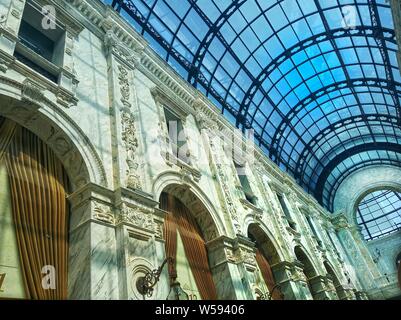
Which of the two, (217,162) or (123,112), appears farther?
(217,162)

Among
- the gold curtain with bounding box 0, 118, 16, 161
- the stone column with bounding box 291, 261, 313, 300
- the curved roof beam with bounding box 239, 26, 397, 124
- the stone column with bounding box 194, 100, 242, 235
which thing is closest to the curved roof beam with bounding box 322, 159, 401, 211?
the curved roof beam with bounding box 239, 26, 397, 124

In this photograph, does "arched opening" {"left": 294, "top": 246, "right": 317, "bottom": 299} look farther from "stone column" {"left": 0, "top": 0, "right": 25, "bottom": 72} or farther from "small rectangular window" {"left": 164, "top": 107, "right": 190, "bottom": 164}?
"stone column" {"left": 0, "top": 0, "right": 25, "bottom": 72}

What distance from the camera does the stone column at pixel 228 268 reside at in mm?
10219

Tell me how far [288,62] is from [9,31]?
1802 centimetres

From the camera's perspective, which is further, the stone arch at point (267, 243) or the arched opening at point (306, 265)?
the arched opening at point (306, 265)

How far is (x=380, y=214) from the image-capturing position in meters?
47.2

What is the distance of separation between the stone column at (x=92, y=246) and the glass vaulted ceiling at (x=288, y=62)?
8.46 m

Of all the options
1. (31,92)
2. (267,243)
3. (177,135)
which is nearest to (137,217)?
(31,92)

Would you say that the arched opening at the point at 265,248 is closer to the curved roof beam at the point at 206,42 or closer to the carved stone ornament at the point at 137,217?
the curved roof beam at the point at 206,42

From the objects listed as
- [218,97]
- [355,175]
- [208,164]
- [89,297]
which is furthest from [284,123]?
[89,297]

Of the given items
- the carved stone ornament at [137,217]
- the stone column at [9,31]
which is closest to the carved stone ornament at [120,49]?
the stone column at [9,31]

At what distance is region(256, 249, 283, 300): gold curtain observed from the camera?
13.4 metres

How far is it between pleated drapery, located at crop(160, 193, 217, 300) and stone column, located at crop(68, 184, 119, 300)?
266 centimetres

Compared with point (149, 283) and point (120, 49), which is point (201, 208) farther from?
point (120, 49)
